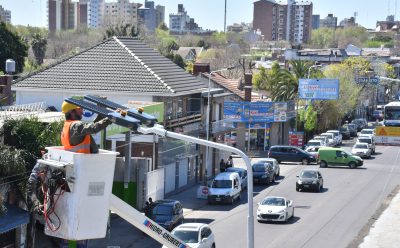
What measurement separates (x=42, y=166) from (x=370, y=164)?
193ft

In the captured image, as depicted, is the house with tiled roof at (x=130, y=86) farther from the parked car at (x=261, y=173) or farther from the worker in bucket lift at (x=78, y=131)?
the worker in bucket lift at (x=78, y=131)

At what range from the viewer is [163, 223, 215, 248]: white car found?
2828cm

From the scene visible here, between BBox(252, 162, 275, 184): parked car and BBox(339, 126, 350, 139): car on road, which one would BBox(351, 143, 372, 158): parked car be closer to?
BBox(339, 126, 350, 139): car on road

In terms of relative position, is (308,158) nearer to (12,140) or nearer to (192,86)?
(192,86)

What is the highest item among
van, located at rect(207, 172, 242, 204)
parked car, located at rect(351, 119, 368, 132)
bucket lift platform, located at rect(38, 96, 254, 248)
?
bucket lift platform, located at rect(38, 96, 254, 248)

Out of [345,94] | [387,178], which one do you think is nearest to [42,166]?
[387,178]

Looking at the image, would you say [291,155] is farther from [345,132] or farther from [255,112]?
[345,132]

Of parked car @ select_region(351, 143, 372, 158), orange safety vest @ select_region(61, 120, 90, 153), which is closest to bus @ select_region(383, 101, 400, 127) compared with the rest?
parked car @ select_region(351, 143, 372, 158)

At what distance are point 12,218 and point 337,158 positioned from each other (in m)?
41.5

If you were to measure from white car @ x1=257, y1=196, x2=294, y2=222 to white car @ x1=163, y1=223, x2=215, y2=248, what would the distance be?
29.6 ft

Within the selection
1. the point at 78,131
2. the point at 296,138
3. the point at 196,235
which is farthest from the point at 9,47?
the point at 78,131

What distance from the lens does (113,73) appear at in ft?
162

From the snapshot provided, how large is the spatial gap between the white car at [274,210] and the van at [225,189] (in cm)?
519

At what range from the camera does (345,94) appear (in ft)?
299
